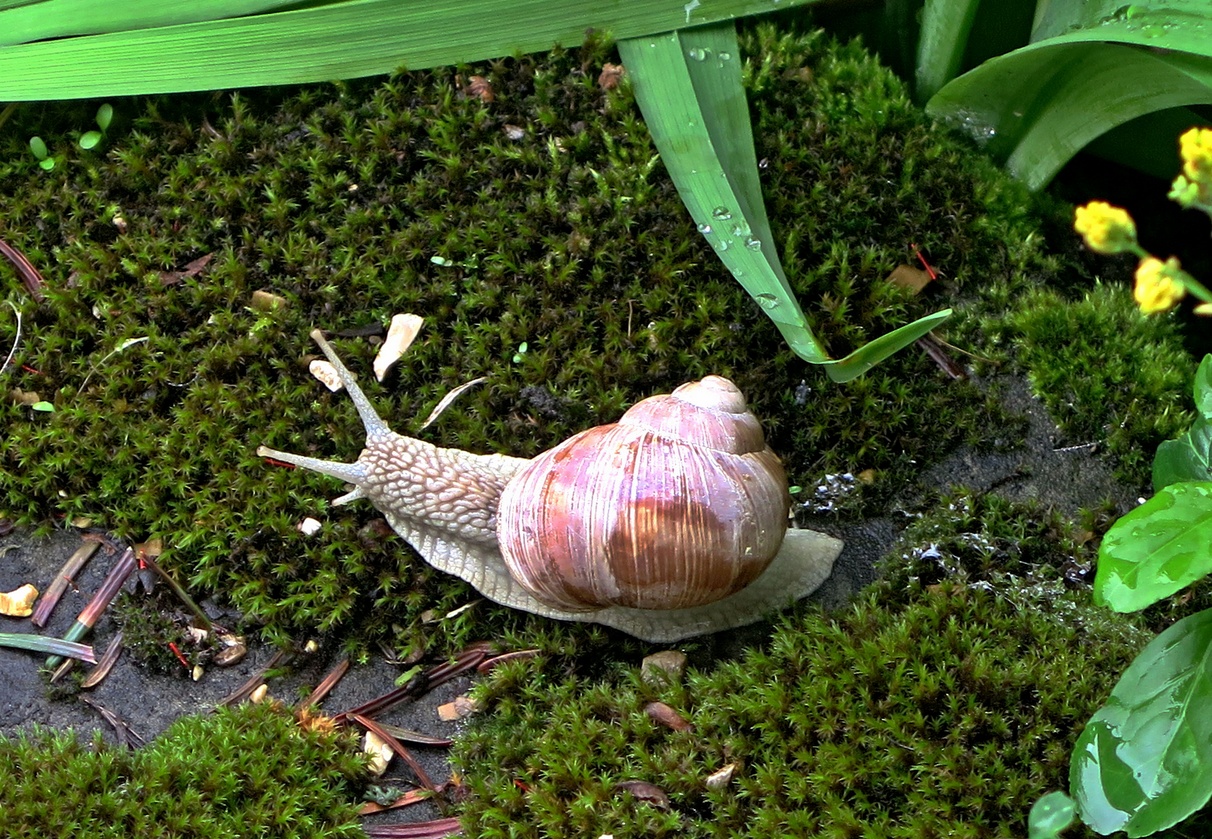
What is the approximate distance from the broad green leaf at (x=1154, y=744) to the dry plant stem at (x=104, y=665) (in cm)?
222

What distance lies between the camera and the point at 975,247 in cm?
260

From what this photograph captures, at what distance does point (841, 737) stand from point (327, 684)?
1271mm

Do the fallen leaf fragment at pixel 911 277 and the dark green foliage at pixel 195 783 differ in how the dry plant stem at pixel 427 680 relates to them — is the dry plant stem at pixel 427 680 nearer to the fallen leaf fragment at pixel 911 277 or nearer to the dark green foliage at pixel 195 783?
the dark green foliage at pixel 195 783

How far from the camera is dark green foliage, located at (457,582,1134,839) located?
192 cm

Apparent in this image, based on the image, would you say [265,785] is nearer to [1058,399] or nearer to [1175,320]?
[1058,399]

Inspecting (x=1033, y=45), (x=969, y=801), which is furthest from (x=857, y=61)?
(x=969, y=801)

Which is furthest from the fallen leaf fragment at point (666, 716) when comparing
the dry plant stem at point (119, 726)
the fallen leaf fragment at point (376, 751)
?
the dry plant stem at point (119, 726)

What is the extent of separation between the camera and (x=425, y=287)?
2.61m

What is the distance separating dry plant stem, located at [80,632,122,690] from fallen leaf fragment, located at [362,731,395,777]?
69cm

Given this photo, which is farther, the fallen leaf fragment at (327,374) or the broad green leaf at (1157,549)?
the fallen leaf fragment at (327,374)

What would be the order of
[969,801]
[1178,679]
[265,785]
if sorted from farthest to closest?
[265,785], [969,801], [1178,679]

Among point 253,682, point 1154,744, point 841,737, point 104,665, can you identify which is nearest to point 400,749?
point 253,682

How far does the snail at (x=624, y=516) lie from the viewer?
7.01 ft

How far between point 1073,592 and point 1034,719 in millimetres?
384
